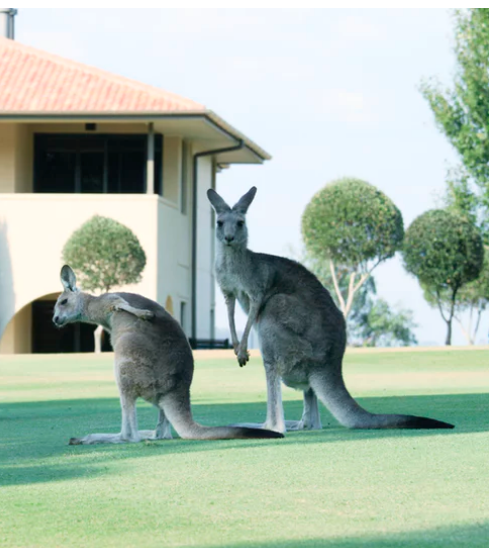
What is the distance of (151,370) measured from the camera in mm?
9141

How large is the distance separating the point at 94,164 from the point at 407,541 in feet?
120

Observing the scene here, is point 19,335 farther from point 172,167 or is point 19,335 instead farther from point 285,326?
point 285,326

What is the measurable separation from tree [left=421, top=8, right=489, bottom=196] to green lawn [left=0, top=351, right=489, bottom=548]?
3894 centimetres

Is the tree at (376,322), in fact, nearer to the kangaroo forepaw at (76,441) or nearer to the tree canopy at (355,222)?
the tree canopy at (355,222)

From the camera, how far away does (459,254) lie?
143 ft

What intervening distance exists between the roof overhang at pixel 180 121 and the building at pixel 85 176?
40 millimetres

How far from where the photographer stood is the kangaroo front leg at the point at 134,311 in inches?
370

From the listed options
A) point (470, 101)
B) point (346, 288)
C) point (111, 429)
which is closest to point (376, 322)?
point (346, 288)

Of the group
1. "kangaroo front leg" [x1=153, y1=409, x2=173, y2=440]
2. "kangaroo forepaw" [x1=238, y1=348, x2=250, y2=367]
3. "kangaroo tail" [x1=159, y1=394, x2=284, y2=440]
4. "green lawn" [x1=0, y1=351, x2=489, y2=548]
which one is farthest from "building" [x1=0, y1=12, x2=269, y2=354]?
"kangaroo tail" [x1=159, y1=394, x2=284, y2=440]

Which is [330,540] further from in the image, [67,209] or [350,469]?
[67,209]

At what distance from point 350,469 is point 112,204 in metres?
32.2

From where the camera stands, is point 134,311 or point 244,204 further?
point 244,204

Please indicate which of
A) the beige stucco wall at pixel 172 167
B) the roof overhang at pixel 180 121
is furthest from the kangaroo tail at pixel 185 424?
the beige stucco wall at pixel 172 167

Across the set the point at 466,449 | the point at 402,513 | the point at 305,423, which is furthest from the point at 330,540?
the point at 305,423
